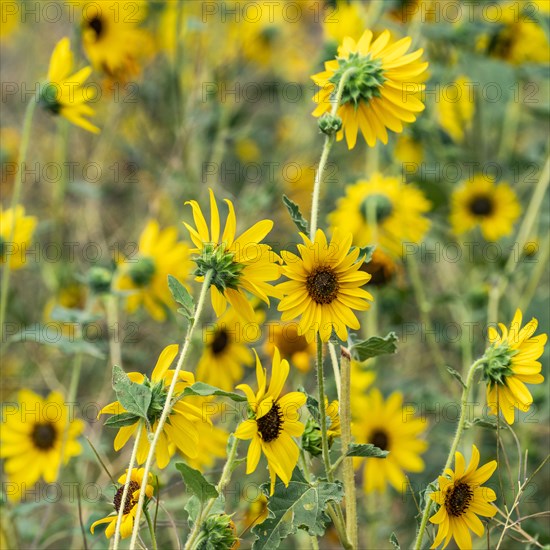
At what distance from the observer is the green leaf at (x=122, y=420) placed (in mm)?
691

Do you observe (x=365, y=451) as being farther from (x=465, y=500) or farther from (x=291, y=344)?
(x=291, y=344)

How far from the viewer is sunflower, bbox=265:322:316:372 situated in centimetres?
114

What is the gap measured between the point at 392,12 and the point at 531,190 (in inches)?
20.3

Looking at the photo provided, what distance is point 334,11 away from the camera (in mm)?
1616

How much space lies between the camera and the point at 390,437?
54.7 inches

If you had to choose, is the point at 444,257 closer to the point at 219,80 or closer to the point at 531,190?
the point at 531,190

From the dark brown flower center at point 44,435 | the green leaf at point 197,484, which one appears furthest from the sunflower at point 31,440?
the green leaf at point 197,484

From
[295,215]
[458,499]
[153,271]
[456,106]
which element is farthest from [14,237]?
[456,106]

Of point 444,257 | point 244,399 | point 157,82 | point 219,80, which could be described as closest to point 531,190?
point 444,257

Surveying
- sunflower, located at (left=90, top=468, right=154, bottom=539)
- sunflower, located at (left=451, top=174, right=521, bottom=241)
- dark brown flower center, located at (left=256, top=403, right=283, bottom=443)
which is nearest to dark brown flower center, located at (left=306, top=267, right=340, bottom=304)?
dark brown flower center, located at (left=256, top=403, right=283, bottom=443)

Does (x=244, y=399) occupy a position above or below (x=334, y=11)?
below

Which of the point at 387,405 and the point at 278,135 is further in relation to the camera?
the point at 278,135

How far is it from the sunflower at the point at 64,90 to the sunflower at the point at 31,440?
45 centimetres

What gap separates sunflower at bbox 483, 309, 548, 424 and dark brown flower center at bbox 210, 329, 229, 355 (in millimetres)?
620
